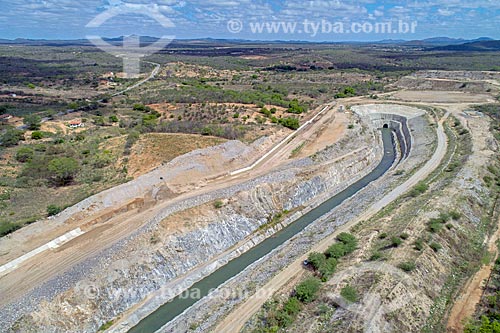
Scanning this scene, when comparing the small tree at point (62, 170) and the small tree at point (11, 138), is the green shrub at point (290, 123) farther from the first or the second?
the small tree at point (11, 138)

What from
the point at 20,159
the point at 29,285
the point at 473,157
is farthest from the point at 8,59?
the point at 473,157

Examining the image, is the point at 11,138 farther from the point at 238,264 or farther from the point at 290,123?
the point at 290,123

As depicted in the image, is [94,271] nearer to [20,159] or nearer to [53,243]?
[53,243]

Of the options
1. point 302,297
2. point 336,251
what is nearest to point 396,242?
point 336,251

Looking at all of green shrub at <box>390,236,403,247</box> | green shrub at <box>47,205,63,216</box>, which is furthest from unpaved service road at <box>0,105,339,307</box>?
green shrub at <box>390,236,403,247</box>

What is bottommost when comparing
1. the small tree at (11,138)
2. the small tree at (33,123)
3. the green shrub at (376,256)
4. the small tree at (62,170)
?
the green shrub at (376,256)

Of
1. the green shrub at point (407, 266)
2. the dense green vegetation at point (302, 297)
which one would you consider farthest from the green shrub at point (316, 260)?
the green shrub at point (407, 266)
